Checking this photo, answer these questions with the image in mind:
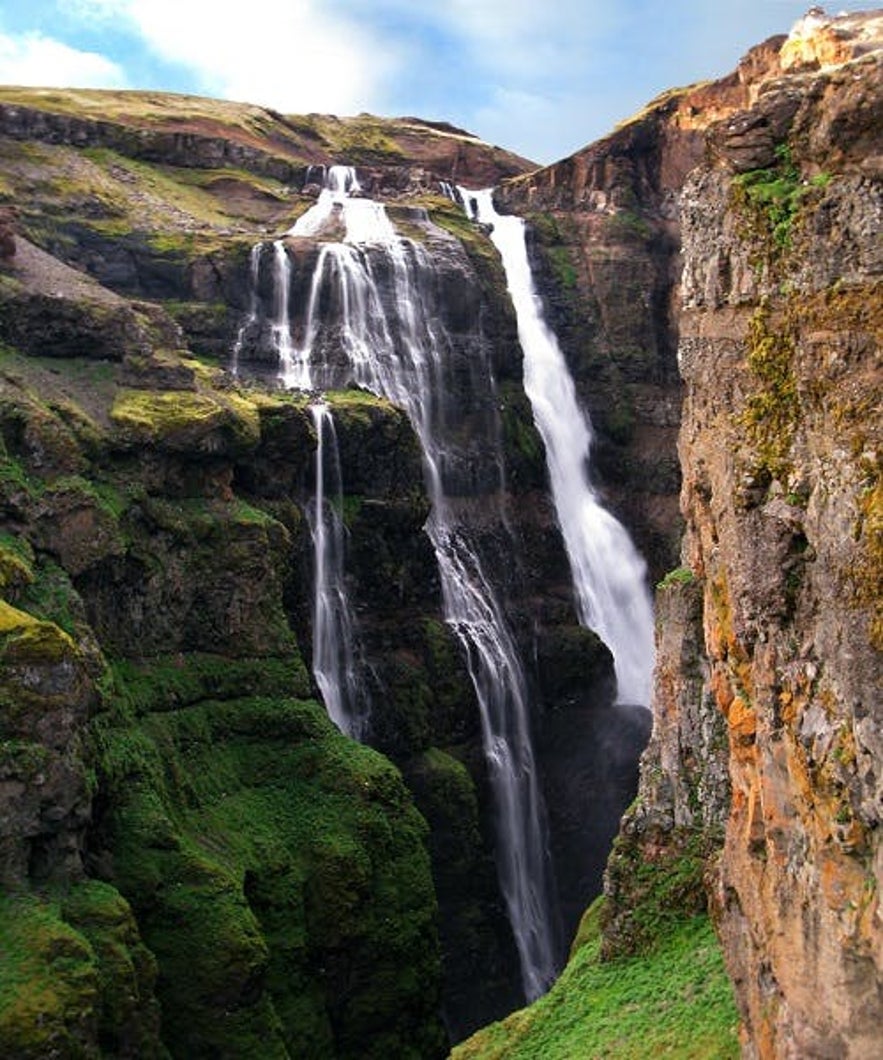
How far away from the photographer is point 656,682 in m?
21.1

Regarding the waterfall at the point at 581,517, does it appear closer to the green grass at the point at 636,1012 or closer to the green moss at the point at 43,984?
the green grass at the point at 636,1012

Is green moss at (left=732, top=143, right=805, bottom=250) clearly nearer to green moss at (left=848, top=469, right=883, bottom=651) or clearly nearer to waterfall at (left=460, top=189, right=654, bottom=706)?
green moss at (left=848, top=469, right=883, bottom=651)

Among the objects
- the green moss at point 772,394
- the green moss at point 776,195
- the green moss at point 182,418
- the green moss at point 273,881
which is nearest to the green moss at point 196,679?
the green moss at point 273,881

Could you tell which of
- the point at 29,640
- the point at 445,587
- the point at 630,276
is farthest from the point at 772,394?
the point at 630,276

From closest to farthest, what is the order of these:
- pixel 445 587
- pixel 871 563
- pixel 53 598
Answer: pixel 871 563 → pixel 53 598 → pixel 445 587

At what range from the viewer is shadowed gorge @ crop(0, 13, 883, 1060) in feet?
34.3

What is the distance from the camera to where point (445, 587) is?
4059cm

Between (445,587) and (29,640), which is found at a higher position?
(445,587)

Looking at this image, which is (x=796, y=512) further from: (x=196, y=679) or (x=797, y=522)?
(x=196, y=679)

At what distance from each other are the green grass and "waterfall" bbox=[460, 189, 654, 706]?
2410cm

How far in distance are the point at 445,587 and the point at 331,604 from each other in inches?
236

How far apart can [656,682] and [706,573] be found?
295 inches

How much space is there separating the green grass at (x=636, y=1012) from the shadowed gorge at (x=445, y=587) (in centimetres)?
10

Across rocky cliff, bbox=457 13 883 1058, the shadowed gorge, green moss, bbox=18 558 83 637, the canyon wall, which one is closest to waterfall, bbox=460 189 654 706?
the shadowed gorge
